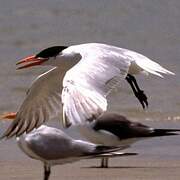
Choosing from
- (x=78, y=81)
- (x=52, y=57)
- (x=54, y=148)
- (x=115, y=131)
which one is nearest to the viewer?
(x=78, y=81)

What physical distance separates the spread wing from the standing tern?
1437mm

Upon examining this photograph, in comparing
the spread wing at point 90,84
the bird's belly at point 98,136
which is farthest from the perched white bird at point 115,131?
the spread wing at point 90,84

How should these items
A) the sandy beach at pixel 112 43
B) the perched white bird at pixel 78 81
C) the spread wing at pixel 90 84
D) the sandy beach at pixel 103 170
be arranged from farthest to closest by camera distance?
1. the sandy beach at pixel 112 43
2. the sandy beach at pixel 103 170
3. the perched white bird at pixel 78 81
4. the spread wing at pixel 90 84

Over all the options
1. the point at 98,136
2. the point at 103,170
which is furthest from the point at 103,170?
the point at 98,136

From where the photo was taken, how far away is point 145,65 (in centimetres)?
668

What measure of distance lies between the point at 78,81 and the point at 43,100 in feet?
5.79

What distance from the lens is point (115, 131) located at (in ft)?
30.3

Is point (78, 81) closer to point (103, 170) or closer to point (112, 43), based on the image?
point (103, 170)

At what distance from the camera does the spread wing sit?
512cm

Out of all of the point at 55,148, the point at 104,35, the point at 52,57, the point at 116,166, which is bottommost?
the point at 104,35

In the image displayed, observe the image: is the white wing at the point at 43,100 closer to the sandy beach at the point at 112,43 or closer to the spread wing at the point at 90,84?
the sandy beach at the point at 112,43

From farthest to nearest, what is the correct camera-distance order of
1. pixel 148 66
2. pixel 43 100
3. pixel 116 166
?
pixel 116 166, pixel 43 100, pixel 148 66

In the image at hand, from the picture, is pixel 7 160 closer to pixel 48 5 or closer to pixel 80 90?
pixel 80 90

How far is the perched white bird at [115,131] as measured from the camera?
Result: 9062 mm
